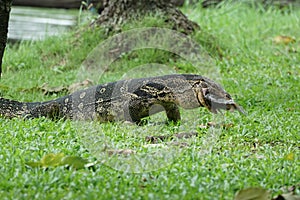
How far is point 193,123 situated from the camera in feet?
16.8

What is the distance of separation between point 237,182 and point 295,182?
349mm

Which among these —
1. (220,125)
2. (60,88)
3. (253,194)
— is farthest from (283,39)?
(253,194)

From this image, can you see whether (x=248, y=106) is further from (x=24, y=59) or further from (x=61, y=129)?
(x=24, y=59)

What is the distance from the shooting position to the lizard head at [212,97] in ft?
→ 14.9

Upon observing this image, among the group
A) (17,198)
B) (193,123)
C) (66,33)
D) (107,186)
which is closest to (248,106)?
(193,123)

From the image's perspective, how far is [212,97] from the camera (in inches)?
181

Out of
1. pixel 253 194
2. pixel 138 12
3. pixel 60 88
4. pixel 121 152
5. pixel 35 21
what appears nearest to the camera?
pixel 253 194

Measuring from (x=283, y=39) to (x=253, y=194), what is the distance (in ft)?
21.3

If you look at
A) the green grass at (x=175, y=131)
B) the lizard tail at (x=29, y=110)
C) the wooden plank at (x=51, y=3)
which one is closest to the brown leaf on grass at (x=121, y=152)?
the green grass at (x=175, y=131)

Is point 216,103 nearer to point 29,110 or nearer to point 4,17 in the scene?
point 29,110

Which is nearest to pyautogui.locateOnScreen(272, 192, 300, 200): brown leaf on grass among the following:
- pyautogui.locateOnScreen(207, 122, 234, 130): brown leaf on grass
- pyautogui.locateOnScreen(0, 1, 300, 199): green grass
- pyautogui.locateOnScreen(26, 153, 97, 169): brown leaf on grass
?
pyautogui.locateOnScreen(0, 1, 300, 199): green grass

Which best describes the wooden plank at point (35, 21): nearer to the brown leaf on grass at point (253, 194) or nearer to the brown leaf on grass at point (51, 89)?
the brown leaf on grass at point (51, 89)

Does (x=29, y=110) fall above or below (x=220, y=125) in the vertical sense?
below

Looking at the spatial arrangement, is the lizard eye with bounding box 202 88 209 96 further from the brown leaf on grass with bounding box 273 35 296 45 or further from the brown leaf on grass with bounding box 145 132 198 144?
the brown leaf on grass with bounding box 273 35 296 45
